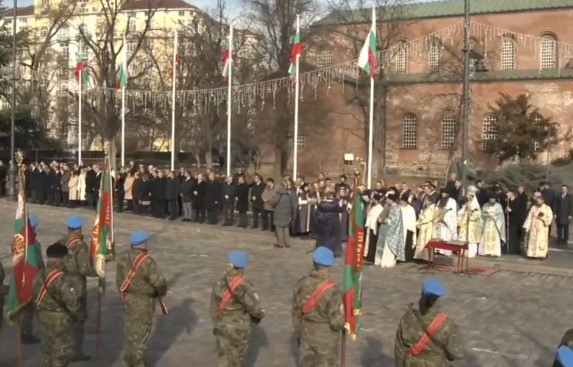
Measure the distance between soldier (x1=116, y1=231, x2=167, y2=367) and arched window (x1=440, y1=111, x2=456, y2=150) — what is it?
1957 inches

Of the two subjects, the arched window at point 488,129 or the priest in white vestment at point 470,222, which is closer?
the priest in white vestment at point 470,222

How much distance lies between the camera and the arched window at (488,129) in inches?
2044

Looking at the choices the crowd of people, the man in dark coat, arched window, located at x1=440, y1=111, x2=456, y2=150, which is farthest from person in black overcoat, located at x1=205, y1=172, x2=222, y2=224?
arched window, located at x1=440, y1=111, x2=456, y2=150

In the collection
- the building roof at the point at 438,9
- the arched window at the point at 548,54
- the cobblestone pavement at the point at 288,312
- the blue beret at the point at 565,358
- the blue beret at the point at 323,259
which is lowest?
the cobblestone pavement at the point at 288,312

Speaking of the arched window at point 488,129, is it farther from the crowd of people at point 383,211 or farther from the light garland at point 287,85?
the crowd of people at point 383,211

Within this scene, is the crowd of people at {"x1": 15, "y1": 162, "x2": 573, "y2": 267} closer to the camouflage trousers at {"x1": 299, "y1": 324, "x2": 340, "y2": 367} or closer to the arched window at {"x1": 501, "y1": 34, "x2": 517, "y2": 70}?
the camouflage trousers at {"x1": 299, "y1": 324, "x2": 340, "y2": 367}

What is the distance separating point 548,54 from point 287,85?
80.4 ft

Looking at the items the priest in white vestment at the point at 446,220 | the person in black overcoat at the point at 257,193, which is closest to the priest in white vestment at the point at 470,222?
the priest in white vestment at the point at 446,220

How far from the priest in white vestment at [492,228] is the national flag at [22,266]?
13.3m

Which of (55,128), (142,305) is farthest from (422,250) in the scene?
(55,128)

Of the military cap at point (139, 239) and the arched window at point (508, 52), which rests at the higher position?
the arched window at point (508, 52)

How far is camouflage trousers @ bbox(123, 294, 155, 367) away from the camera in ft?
29.1

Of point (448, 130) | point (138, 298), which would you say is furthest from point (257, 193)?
point (448, 130)

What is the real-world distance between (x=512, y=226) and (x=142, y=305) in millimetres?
14191
